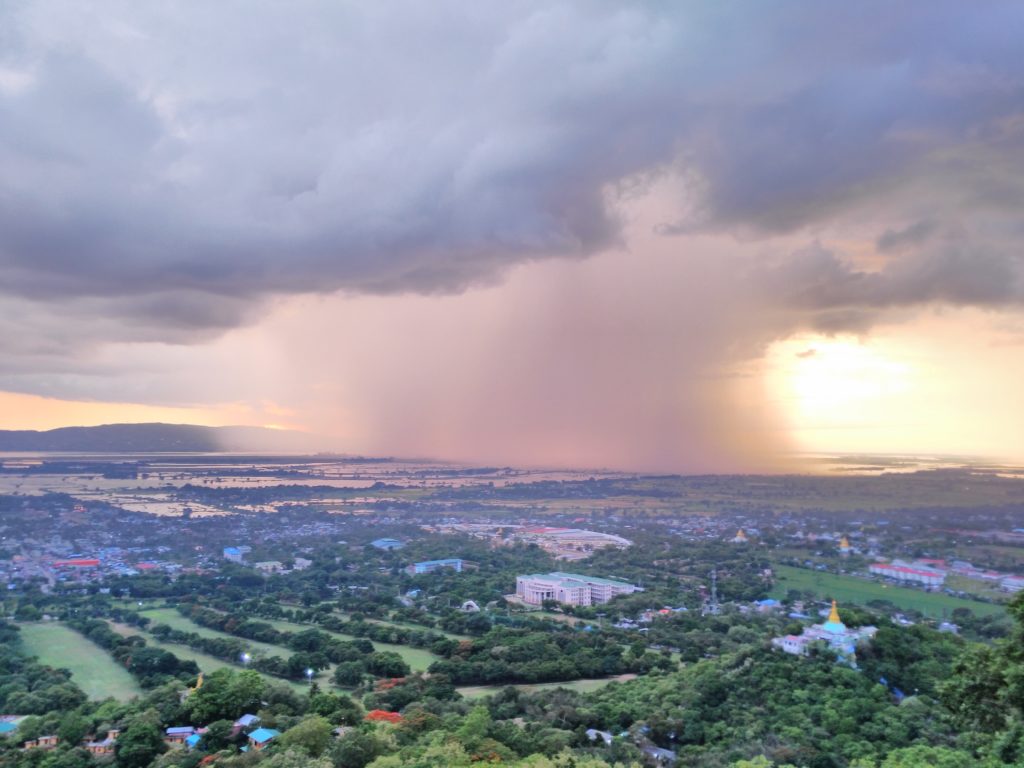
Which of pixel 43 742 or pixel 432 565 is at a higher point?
pixel 43 742

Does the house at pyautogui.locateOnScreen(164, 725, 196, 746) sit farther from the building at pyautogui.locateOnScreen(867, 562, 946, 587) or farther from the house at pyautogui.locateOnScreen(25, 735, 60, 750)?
the building at pyautogui.locateOnScreen(867, 562, 946, 587)

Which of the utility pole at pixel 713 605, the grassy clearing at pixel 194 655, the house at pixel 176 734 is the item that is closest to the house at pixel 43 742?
the house at pixel 176 734

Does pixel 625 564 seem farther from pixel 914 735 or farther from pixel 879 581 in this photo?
pixel 914 735

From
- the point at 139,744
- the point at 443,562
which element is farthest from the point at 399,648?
the point at 443,562

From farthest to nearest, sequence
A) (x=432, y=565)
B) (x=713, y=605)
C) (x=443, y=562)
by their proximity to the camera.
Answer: (x=443, y=562) < (x=432, y=565) < (x=713, y=605)

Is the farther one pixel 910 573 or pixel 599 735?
pixel 910 573

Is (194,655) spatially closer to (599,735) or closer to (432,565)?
(599,735)

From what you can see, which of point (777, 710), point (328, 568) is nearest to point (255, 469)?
point (328, 568)
